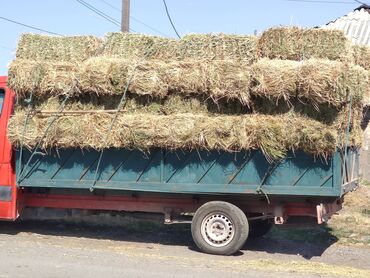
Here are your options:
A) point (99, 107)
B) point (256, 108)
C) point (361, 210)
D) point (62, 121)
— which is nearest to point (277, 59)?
point (256, 108)

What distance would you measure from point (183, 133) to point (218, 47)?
158 cm

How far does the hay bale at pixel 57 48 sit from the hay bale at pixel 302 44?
272 cm

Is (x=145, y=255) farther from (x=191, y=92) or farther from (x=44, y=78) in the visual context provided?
(x=44, y=78)

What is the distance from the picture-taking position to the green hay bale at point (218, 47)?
347 inches

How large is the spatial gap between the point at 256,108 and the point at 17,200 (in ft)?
13.5

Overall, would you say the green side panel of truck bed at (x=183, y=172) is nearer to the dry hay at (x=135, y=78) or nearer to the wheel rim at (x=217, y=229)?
the wheel rim at (x=217, y=229)

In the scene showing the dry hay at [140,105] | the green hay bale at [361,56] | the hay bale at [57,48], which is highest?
the hay bale at [57,48]

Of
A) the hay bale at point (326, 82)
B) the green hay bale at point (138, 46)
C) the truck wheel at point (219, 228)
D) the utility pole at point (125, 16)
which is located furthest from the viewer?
the utility pole at point (125, 16)

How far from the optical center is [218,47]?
893 cm

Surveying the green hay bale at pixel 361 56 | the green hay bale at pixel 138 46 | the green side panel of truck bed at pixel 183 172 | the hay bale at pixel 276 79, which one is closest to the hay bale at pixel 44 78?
the green hay bale at pixel 138 46

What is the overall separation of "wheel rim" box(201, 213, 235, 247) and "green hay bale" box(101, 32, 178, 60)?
101 inches

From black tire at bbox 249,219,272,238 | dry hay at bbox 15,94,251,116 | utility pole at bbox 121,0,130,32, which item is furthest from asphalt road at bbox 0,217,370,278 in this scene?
utility pole at bbox 121,0,130,32

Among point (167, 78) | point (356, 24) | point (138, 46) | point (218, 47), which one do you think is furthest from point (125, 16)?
point (167, 78)

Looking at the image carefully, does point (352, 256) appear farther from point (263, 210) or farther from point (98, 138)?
point (98, 138)
